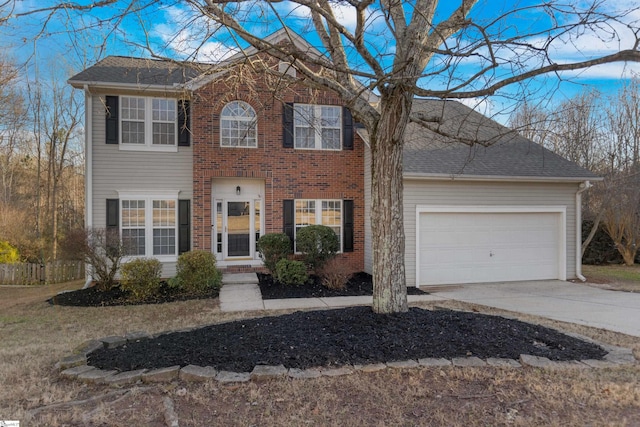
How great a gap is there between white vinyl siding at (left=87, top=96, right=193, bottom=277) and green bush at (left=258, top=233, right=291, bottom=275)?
248 centimetres

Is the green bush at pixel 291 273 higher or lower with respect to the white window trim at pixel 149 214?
lower

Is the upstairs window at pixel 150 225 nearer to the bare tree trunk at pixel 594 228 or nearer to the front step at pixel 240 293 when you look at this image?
the front step at pixel 240 293

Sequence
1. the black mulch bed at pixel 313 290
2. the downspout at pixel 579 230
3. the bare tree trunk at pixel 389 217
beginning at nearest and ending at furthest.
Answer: the bare tree trunk at pixel 389 217, the black mulch bed at pixel 313 290, the downspout at pixel 579 230

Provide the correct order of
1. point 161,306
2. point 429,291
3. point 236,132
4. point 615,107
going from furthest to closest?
point 615,107 → point 236,132 → point 429,291 → point 161,306

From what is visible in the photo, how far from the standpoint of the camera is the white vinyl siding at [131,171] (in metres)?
9.63

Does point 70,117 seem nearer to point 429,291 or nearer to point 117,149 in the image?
point 117,149

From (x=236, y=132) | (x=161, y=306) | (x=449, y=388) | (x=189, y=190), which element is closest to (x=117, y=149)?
(x=189, y=190)

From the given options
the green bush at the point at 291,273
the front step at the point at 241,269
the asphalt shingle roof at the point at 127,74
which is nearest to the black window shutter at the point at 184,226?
the front step at the point at 241,269

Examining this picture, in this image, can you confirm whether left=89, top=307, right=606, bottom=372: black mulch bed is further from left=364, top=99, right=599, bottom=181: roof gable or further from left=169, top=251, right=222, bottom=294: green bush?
left=364, top=99, right=599, bottom=181: roof gable

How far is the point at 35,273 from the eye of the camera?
440 inches

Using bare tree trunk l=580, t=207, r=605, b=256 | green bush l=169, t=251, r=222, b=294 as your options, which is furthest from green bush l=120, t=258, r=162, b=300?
bare tree trunk l=580, t=207, r=605, b=256

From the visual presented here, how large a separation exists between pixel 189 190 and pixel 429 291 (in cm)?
690

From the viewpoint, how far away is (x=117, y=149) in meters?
9.77

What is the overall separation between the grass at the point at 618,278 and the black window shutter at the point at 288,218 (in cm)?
852
